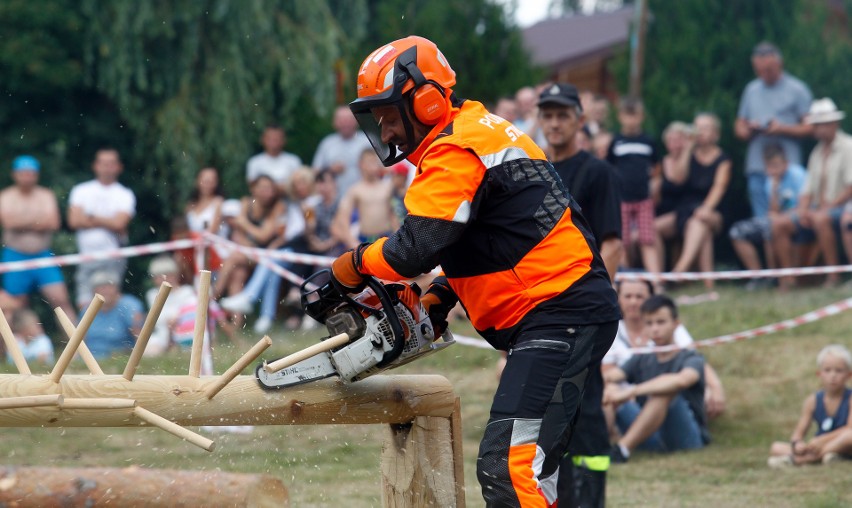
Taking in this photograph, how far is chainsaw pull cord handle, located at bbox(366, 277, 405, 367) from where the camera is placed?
4.09 m

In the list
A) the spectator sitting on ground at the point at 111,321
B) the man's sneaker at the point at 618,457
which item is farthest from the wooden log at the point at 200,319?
the spectator sitting on ground at the point at 111,321

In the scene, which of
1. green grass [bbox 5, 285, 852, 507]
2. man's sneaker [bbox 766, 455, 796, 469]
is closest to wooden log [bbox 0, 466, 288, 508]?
green grass [bbox 5, 285, 852, 507]

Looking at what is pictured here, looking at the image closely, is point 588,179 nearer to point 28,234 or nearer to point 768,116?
point 28,234

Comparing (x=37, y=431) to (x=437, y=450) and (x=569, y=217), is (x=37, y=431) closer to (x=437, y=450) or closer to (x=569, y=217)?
(x=437, y=450)

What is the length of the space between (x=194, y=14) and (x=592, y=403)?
31.4 feet

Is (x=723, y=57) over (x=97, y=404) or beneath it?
over

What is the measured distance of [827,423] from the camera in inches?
293

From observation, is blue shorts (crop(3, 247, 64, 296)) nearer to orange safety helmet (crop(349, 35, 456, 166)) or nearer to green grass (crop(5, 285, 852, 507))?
green grass (crop(5, 285, 852, 507))

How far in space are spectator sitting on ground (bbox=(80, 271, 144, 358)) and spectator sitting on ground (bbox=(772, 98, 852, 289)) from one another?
6243 mm

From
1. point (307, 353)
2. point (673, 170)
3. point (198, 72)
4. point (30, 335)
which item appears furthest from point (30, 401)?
point (198, 72)

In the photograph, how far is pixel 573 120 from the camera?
5.86 m

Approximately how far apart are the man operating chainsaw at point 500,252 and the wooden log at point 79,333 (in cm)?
83

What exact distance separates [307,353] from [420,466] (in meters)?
0.86

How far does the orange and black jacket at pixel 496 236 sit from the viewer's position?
13.0 feet
